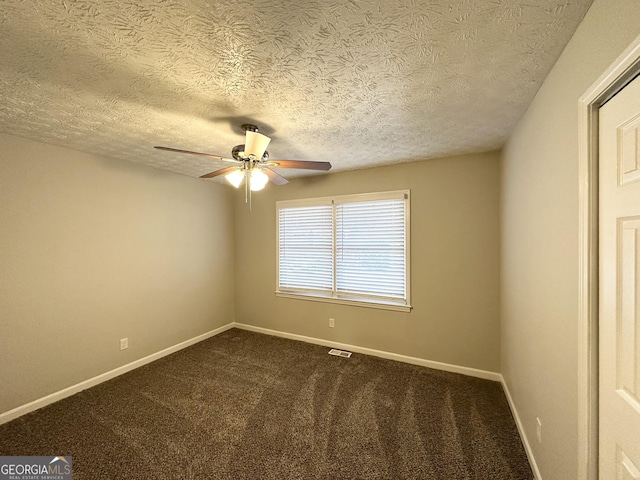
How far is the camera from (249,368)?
2.98 meters

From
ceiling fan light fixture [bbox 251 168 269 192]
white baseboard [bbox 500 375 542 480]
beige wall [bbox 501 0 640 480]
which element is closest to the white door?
beige wall [bbox 501 0 640 480]

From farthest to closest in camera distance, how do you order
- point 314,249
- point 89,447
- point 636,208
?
point 314,249 → point 89,447 → point 636,208

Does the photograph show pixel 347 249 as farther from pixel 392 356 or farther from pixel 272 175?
pixel 272 175

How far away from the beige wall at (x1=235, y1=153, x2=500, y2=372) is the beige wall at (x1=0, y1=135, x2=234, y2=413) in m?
1.85

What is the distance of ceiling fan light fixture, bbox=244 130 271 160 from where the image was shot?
1718 mm

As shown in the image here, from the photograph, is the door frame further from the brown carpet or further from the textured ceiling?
the brown carpet

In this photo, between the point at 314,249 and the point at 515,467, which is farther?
the point at 314,249

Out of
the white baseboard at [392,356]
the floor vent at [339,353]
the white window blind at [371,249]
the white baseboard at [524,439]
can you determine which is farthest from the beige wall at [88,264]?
the white baseboard at [524,439]

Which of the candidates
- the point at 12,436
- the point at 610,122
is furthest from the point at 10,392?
the point at 610,122

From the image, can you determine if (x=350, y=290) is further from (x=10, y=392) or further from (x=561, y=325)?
(x=10, y=392)

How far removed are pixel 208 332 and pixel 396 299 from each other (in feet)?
9.37

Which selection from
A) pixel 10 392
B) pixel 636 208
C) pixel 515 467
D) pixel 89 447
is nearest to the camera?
pixel 636 208

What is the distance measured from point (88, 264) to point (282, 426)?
2515mm

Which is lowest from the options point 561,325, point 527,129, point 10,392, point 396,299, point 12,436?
point 12,436
